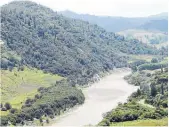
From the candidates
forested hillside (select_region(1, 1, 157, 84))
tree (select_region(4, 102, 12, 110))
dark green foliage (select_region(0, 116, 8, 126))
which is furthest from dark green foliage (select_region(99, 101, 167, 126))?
forested hillside (select_region(1, 1, 157, 84))

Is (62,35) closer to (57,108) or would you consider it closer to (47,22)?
(47,22)

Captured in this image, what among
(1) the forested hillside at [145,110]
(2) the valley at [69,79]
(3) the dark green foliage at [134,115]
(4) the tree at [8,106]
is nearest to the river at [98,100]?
(2) the valley at [69,79]

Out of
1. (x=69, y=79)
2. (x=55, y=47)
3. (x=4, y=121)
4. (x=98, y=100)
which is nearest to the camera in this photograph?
(x=4, y=121)

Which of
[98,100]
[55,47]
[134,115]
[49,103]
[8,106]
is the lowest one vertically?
[98,100]

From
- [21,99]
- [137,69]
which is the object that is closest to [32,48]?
[137,69]

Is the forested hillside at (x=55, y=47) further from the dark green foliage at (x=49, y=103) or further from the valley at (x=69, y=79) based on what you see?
the dark green foliage at (x=49, y=103)

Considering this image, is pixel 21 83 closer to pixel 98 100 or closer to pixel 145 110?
pixel 98 100

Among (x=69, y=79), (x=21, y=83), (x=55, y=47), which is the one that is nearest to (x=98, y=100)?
(x=21, y=83)
